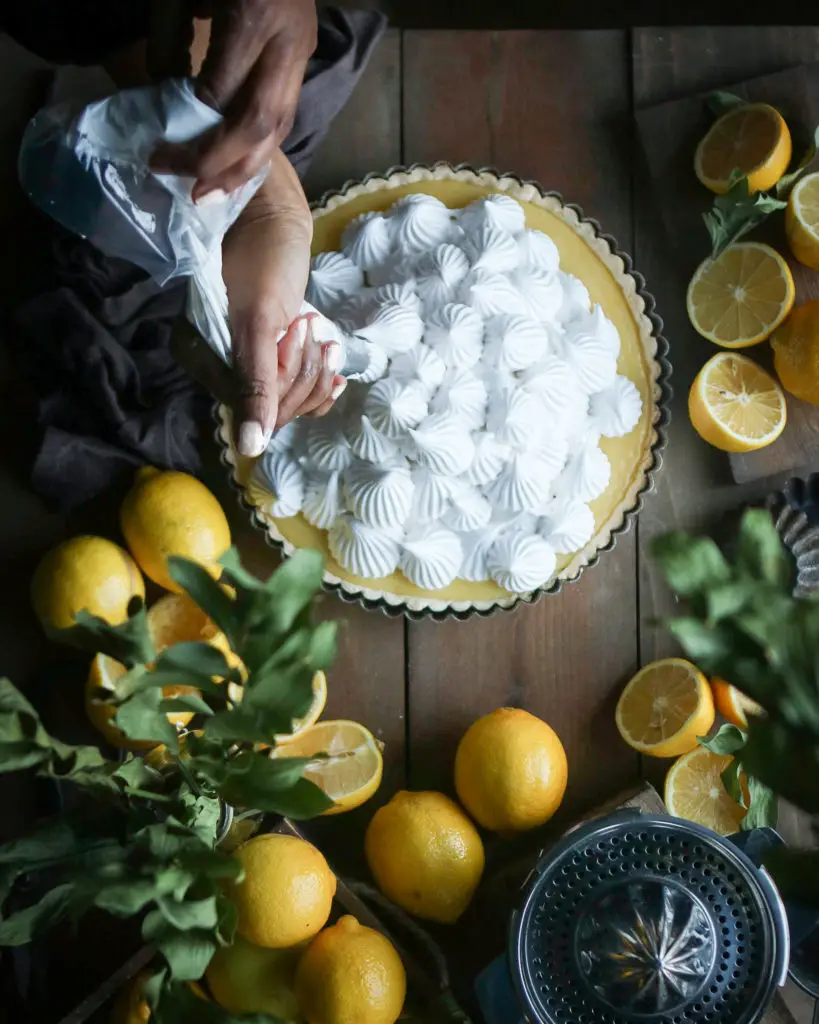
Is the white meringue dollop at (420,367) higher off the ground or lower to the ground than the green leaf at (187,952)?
higher

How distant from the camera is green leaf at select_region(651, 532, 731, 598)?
0.46m

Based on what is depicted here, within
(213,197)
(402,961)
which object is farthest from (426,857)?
(213,197)

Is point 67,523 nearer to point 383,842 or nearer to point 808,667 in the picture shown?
point 383,842

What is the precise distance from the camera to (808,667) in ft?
1.53

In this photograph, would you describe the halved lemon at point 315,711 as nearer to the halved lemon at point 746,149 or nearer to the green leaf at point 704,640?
the green leaf at point 704,640

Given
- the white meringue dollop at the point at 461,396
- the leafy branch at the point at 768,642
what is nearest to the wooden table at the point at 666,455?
the white meringue dollop at the point at 461,396

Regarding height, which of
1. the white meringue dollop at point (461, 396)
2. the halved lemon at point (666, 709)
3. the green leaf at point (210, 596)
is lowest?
the halved lemon at point (666, 709)

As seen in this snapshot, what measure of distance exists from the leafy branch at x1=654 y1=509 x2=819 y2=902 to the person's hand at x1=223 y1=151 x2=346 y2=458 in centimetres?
30

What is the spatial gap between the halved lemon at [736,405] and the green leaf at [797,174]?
0.50 ft

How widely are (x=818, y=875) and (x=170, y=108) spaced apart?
1.74 feet

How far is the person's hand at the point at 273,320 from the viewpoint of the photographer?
661mm

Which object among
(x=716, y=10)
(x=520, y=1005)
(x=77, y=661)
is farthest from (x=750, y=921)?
(x=716, y=10)

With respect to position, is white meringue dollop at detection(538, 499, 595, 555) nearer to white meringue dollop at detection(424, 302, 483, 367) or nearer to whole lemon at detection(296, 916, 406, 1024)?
white meringue dollop at detection(424, 302, 483, 367)

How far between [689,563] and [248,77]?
358mm
